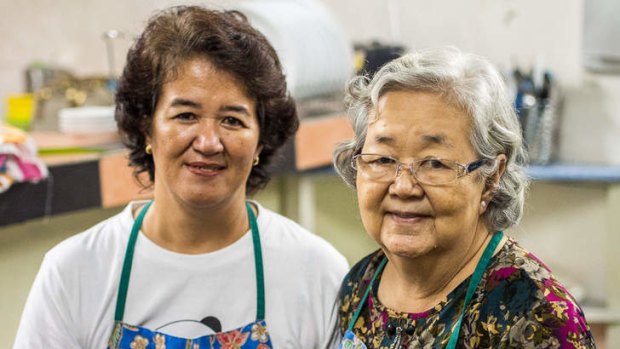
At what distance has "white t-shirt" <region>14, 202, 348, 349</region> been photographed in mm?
1986

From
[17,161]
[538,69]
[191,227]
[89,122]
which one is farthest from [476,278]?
[538,69]

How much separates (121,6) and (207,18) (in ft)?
10.2

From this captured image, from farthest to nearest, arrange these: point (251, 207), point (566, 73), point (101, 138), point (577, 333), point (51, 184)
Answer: point (566, 73) < point (101, 138) < point (51, 184) < point (251, 207) < point (577, 333)

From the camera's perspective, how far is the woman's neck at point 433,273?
1.73 metres

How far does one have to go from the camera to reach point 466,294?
1687mm

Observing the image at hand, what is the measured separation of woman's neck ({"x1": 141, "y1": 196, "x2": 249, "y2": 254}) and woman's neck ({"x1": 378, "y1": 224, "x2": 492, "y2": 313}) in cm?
43

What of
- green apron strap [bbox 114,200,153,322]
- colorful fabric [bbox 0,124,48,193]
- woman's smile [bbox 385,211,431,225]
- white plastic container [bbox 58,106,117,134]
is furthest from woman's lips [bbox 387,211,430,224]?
white plastic container [bbox 58,106,117,134]

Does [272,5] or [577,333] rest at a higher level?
[272,5]

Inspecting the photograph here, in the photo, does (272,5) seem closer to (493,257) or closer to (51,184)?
(51,184)

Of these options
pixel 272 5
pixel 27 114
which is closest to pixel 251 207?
pixel 27 114

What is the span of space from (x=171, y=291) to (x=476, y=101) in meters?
0.78

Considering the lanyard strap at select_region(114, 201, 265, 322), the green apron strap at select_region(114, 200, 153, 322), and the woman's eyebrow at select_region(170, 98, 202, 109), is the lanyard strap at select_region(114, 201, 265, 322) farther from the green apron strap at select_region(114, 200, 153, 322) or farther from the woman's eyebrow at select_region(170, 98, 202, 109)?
the woman's eyebrow at select_region(170, 98, 202, 109)

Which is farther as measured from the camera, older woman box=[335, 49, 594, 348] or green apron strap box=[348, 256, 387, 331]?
Answer: green apron strap box=[348, 256, 387, 331]

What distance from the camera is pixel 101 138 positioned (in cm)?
335
